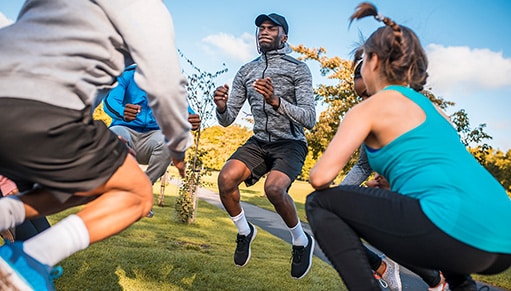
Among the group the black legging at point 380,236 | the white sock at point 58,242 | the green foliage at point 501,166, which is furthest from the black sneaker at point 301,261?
the green foliage at point 501,166

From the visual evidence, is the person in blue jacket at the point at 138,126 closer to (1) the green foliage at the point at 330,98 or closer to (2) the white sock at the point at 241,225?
(2) the white sock at the point at 241,225

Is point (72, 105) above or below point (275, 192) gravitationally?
above

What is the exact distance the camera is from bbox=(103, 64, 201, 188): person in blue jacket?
3.89 m

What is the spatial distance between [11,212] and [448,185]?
199 centimetres

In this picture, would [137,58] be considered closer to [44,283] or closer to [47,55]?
[47,55]

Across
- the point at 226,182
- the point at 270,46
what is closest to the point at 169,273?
the point at 226,182

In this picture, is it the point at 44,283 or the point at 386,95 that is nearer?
the point at 44,283

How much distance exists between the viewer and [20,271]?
69.0 inches

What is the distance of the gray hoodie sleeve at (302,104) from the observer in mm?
3951

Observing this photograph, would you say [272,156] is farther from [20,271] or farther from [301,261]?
[20,271]

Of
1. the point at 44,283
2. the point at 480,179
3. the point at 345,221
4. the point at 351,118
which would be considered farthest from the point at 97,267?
the point at 480,179

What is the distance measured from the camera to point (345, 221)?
229 centimetres

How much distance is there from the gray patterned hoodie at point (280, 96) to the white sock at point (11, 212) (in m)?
2.52

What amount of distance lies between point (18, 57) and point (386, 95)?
1646 mm
